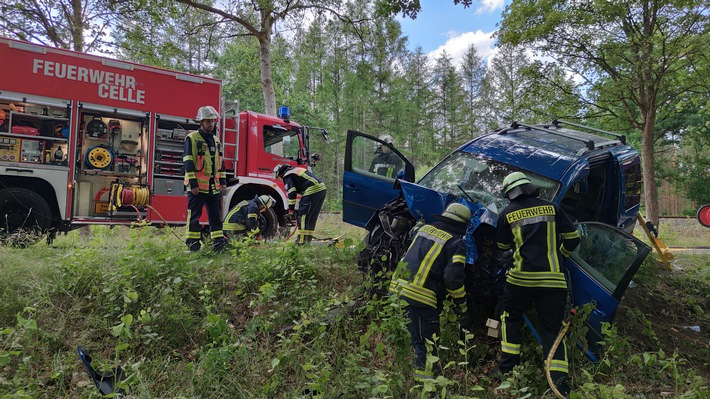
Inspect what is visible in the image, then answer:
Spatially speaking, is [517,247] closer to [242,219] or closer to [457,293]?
[457,293]

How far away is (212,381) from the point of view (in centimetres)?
266

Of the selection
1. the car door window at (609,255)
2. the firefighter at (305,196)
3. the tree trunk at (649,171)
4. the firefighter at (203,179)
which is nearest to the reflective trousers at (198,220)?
the firefighter at (203,179)

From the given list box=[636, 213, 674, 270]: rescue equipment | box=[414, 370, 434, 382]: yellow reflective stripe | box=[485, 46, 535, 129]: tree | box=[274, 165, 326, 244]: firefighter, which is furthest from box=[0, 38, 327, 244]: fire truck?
box=[485, 46, 535, 129]: tree

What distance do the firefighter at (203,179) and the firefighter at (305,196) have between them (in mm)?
1079

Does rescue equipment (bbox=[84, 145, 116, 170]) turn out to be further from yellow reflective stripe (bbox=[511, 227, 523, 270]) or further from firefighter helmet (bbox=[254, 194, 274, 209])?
yellow reflective stripe (bbox=[511, 227, 523, 270])

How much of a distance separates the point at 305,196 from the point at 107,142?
12.4 ft

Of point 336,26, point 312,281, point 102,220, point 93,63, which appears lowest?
point 312,281

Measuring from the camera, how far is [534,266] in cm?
307

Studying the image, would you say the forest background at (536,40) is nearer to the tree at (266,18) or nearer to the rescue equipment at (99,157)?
the tree at (266,18)

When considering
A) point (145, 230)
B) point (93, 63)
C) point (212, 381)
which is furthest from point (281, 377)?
point (93, 63)

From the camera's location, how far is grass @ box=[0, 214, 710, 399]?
2.65 metres

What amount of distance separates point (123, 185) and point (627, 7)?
34.0 ft

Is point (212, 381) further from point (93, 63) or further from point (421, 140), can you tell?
point (421, 140)

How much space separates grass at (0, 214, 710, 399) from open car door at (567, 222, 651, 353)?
206 millimetres
